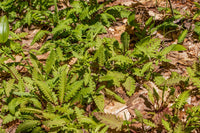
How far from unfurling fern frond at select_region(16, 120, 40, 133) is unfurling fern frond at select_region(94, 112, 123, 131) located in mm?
683

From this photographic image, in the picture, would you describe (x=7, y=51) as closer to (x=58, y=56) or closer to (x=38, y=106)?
(x=58, y=56)

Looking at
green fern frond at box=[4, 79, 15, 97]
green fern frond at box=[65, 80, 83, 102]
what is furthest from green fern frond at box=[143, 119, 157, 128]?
green fern frond at box=[4, 79, 15, 97]

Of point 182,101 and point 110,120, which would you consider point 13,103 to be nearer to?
point 110,120

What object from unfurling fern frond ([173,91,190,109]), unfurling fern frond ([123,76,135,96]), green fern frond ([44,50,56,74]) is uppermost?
green fern frond ([44,50,56,74])

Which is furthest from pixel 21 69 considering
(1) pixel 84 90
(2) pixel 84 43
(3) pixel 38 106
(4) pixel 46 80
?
(1) pixel 84 90

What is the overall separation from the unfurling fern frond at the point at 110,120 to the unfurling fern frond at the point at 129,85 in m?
0.38

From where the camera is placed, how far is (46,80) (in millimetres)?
2287

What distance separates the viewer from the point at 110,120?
190 centimetres

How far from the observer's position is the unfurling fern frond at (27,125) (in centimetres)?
187

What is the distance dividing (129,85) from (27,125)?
1.25m

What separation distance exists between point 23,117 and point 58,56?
93 cm

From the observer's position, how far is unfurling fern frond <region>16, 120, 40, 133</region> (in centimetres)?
187

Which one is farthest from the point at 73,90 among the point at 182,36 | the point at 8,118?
the point at 182,36

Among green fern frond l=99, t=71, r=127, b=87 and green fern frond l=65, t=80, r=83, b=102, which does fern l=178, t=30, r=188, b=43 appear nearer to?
green fern frond l=99, t=71, r=127, b=87
